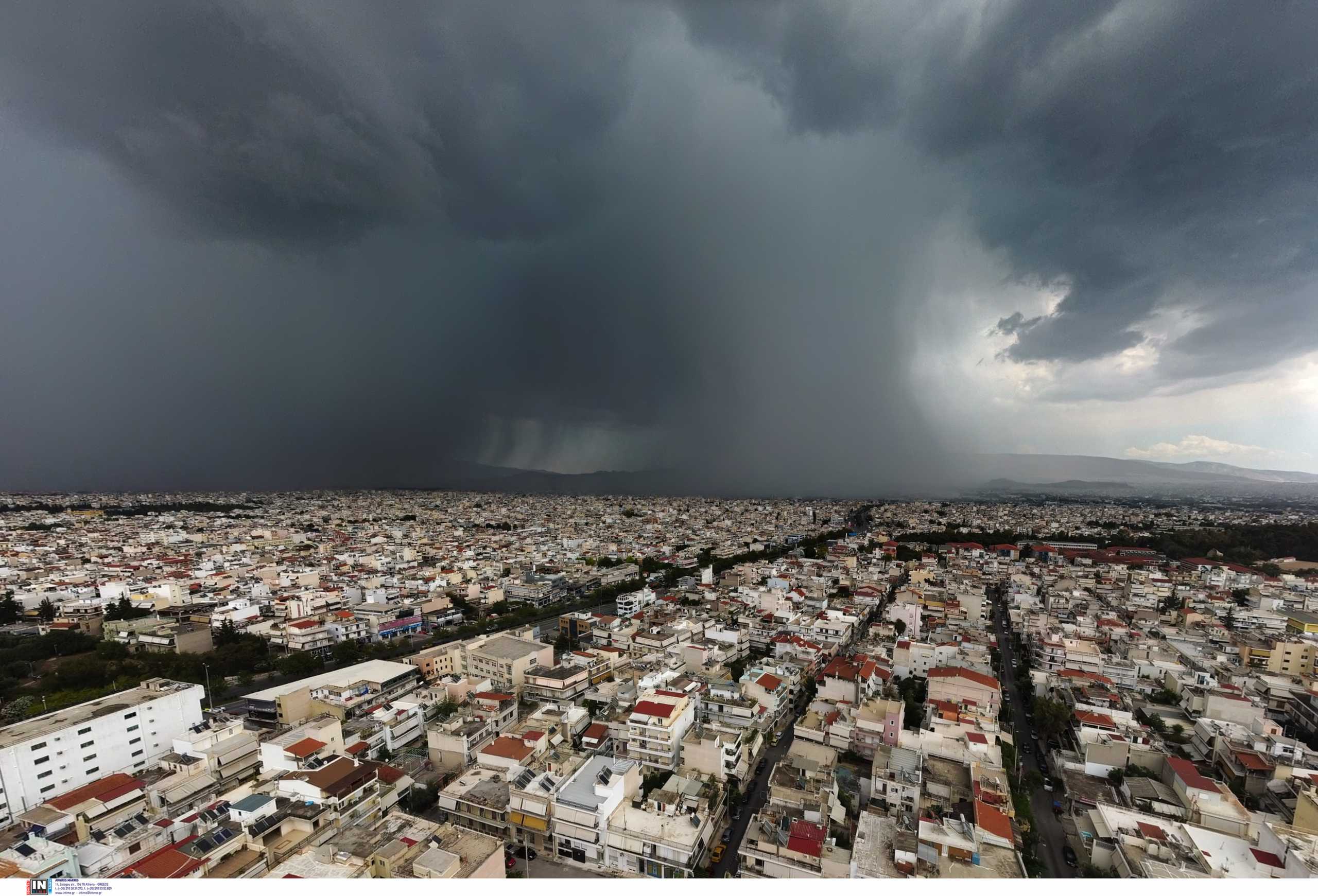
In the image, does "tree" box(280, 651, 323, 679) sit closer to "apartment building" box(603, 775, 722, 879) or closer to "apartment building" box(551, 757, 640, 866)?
"apartment building" box(551, 757, 640, 866)

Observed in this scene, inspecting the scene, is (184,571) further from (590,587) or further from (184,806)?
(184,806)

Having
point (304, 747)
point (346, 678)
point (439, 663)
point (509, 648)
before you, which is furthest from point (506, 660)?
point (304, 747)

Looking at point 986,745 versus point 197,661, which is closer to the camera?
point 986,745

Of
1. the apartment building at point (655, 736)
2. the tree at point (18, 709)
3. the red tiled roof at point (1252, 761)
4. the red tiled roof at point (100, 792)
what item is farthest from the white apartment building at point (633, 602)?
the red tiled roof at point (1252, 761)
